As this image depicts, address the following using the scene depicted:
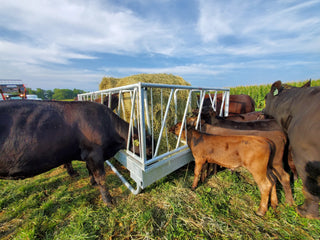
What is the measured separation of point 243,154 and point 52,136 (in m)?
3.13

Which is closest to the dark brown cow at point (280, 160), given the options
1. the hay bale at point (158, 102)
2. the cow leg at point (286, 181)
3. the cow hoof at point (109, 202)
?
the cow leg at point (286, 181)

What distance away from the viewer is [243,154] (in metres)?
2.27

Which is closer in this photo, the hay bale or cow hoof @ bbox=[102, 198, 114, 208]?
cow hoof @ bbox=[102, 198, 114, 208]

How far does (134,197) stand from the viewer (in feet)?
8.41

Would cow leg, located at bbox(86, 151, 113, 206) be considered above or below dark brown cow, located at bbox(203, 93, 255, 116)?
below

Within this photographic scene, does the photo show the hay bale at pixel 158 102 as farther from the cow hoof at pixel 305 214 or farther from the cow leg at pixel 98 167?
the cow hoof at pixel 305 214

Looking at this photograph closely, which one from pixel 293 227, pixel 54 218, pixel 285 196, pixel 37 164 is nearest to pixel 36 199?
pixel 54 218

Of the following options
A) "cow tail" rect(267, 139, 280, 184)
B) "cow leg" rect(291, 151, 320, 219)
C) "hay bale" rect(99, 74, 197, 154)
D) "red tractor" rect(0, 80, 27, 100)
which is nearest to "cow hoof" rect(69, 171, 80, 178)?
"hay bale" rect(99, 74, 197, 154)

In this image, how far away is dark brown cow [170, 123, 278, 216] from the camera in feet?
7.04

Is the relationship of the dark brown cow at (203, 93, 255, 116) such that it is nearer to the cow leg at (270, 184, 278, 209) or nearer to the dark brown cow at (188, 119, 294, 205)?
the dark brown cow at (188, 119, 294, 205)

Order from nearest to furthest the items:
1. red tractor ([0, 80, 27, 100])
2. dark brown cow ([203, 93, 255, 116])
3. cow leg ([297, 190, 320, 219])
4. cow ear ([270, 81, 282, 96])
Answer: cow leg ([297, 190, 320, 219]), cow ear ([270, 81, 282, 96]), dark brown cow ([203, 93, 255, 116]), red tractor ([0, 80, 27, 100])

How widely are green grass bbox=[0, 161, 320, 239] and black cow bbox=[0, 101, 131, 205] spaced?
46cm

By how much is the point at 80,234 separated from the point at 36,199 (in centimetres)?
160

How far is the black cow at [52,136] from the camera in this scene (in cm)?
184
